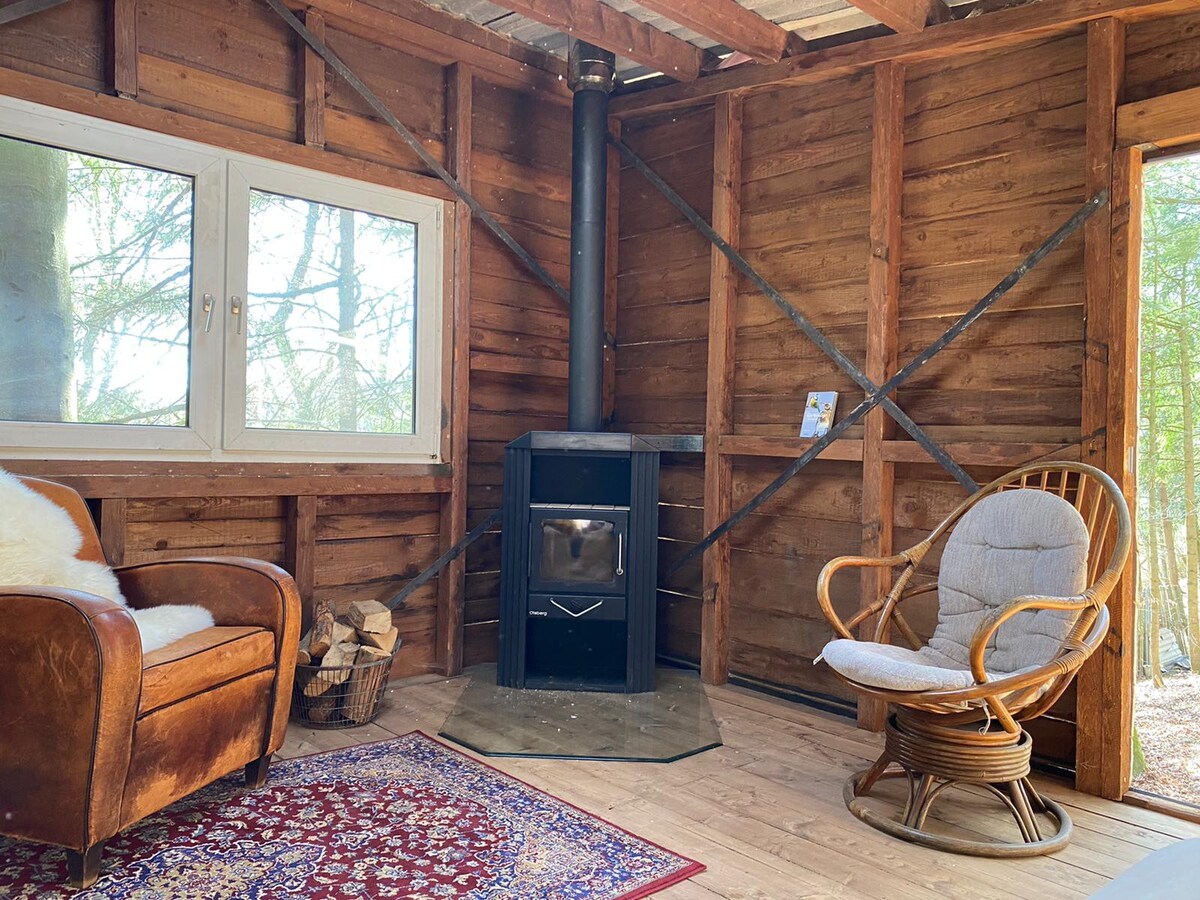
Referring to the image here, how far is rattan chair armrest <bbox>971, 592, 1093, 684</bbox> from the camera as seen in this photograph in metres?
2.29

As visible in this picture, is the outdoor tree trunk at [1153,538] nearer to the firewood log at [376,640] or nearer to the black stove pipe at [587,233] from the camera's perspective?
the black stove pipe at [587,233]

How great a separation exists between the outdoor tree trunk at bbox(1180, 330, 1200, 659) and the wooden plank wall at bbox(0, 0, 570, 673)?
2.51m

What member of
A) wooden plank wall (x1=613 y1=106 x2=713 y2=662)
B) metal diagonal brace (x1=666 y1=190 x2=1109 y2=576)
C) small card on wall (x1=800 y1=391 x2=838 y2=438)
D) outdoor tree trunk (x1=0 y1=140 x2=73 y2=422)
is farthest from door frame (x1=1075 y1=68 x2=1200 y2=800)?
outdoor tree trunk (x1=0 y1=140 x2=73 y2=422)

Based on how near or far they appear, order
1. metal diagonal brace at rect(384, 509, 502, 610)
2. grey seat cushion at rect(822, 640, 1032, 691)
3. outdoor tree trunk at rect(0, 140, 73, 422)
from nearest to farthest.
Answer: grey seat cushion at rect(822, 640, 1032, 691) → outdoor tree trunk at rect(0, 140, 73, 422) → metal diagonal brace at rect(384, 509, 502, 610)

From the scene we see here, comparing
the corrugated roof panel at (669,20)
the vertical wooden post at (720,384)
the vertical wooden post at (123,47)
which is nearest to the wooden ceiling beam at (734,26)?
the corrugated roof panel at (669,20)

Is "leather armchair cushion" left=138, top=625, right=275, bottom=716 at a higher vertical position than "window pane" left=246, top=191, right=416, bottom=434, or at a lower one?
lower

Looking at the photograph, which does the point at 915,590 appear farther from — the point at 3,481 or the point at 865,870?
the point at 3,481

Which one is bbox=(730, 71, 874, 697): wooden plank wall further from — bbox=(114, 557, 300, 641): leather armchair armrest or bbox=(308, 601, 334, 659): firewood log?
bbox=(114, 557, 300, 641): leather armchair armrest

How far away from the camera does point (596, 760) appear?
9.89 feet

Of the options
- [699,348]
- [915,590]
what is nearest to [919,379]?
[915,590]

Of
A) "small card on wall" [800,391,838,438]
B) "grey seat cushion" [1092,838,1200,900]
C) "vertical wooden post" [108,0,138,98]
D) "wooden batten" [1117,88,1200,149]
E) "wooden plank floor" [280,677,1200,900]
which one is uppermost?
"vertical wooden post" [108,0,138,98]

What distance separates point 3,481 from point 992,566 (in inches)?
108

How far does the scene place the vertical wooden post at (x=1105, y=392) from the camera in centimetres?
281

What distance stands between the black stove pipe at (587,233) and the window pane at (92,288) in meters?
1.48
